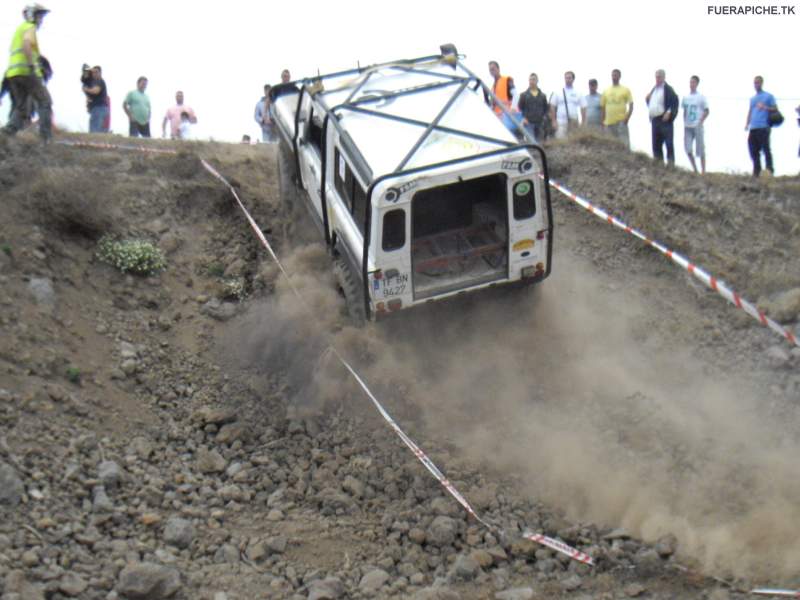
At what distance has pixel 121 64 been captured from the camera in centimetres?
2123

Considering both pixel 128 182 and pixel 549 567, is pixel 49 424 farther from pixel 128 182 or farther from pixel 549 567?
A: pixel 128 182

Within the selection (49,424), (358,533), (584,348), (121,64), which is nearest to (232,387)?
(49,424)

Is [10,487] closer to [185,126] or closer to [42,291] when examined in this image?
[42,291]

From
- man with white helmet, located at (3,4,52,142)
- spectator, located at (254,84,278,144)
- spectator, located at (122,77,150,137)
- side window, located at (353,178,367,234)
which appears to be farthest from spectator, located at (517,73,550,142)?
man with white helmet, located at (3,4,52,142)

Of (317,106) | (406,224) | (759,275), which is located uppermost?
(317,106)

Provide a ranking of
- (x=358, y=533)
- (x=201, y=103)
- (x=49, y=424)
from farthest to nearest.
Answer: (x=201, y=103) < (x=49, y=424) < (x=358, y=533)

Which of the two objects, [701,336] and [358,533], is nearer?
[358,533]

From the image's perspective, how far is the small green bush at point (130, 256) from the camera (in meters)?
11.7

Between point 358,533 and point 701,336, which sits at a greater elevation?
point 701,336

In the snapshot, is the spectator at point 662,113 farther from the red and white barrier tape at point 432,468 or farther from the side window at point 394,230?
the side window at point 394,230

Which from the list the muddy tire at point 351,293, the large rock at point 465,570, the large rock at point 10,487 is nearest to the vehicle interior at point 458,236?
the muddy tire at point 351,293

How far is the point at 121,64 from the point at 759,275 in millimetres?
14609

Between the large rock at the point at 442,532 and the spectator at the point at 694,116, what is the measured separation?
852 cm

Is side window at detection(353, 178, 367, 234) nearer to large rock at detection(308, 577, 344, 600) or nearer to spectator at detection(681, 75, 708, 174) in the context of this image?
large rock at detection(308, 577, 344, 600)
